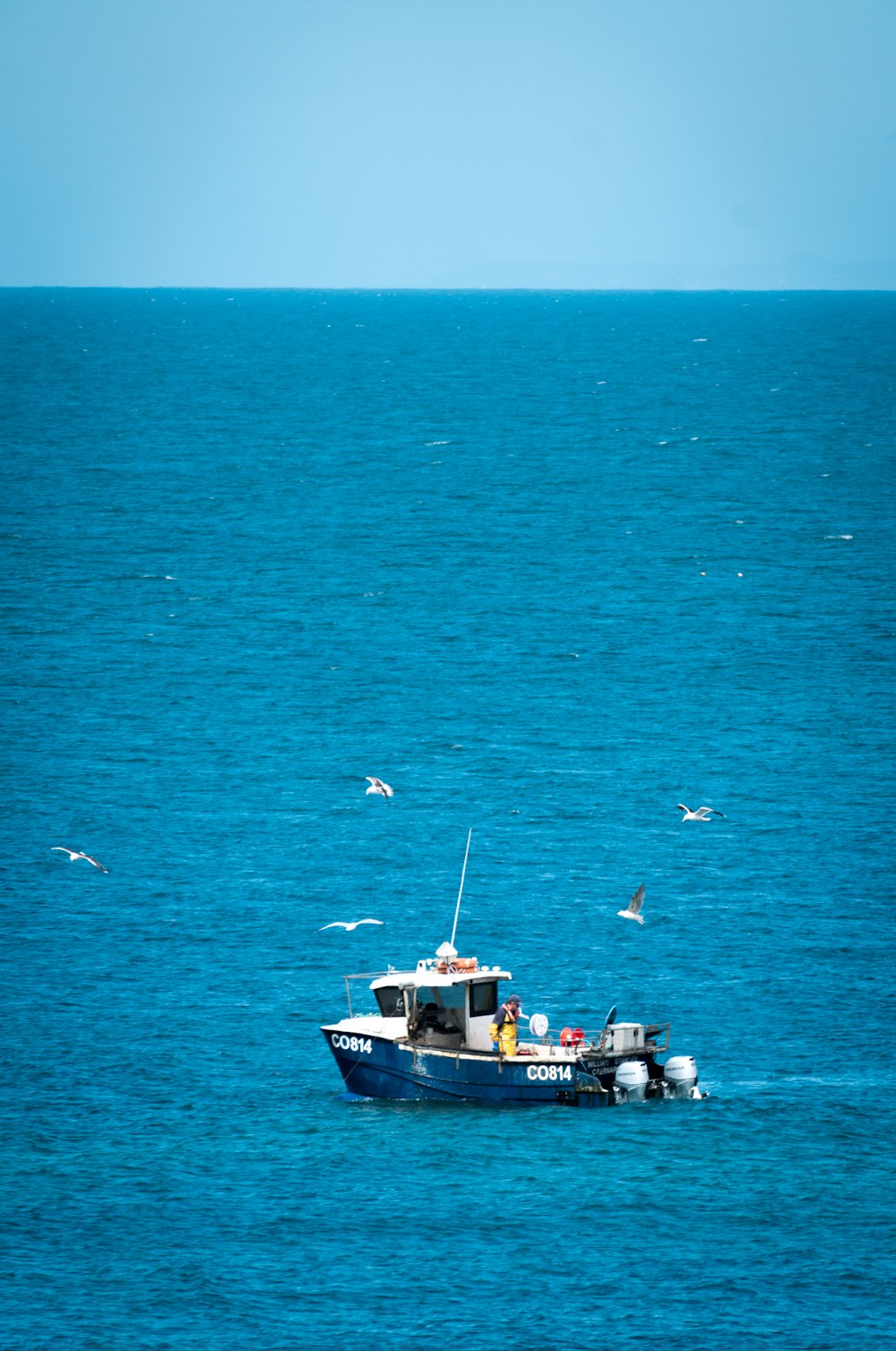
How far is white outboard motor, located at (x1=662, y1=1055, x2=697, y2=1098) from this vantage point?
222 ft

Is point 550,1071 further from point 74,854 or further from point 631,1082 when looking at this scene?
point 74,854

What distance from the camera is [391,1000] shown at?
228 feet

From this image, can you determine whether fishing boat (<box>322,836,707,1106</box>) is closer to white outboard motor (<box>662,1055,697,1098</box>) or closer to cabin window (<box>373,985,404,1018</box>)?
white outboard motor (<box>662,1055,697,1098</box>)

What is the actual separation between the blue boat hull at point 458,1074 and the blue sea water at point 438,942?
2.99 ft

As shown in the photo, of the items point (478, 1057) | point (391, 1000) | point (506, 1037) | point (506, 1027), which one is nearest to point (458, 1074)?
point (478, 1057)

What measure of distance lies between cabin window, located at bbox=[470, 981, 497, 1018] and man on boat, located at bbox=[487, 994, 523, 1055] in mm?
651

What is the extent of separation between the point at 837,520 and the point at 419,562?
43.5 metres

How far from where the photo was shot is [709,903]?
89.8 meters

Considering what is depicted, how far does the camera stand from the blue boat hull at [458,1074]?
218ft

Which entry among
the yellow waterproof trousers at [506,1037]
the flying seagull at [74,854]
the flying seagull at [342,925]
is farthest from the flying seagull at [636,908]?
the flying seagull at [74,854]

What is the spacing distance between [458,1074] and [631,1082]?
19.0ft

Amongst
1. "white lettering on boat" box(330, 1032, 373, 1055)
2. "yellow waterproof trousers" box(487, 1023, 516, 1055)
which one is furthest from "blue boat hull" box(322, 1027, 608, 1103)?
"yellow waterproof trousers" box(487, 1023, 516, 1055)

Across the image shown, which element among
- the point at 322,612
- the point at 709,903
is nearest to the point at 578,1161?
the point at 709,903

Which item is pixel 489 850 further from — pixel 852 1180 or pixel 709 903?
pixel 852 1180
